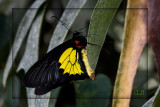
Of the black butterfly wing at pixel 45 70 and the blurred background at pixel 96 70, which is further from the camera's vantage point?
the blurred background at pixel 96 70

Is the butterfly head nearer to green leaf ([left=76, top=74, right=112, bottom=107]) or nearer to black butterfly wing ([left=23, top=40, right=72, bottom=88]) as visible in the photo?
black butterfly wing ([left=23, top=40, right=72, bottom=88])

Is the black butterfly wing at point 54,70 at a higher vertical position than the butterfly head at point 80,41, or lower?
lower

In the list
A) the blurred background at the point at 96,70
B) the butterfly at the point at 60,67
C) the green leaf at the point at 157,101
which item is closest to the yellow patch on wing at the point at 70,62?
the butterfly at the point at 60,67

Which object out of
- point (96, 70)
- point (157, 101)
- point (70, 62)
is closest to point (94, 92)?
point (96, 70)

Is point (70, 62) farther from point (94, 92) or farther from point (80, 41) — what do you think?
point (94, 92)

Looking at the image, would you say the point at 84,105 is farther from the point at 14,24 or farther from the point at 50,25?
the point at 14,24

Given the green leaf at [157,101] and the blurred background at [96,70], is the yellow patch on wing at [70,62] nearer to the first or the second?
the blurred background at [96,70]

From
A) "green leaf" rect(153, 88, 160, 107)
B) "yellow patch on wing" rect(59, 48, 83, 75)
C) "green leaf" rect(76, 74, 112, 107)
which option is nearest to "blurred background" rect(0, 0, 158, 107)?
"green leaf" rect(76, 74, 112, 107)

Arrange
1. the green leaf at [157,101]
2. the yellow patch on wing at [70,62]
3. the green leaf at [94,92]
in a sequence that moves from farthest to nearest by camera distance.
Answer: the green leaf at [94,92], the yellow patch on wing at [70,62], the green leaf at [157,101]
